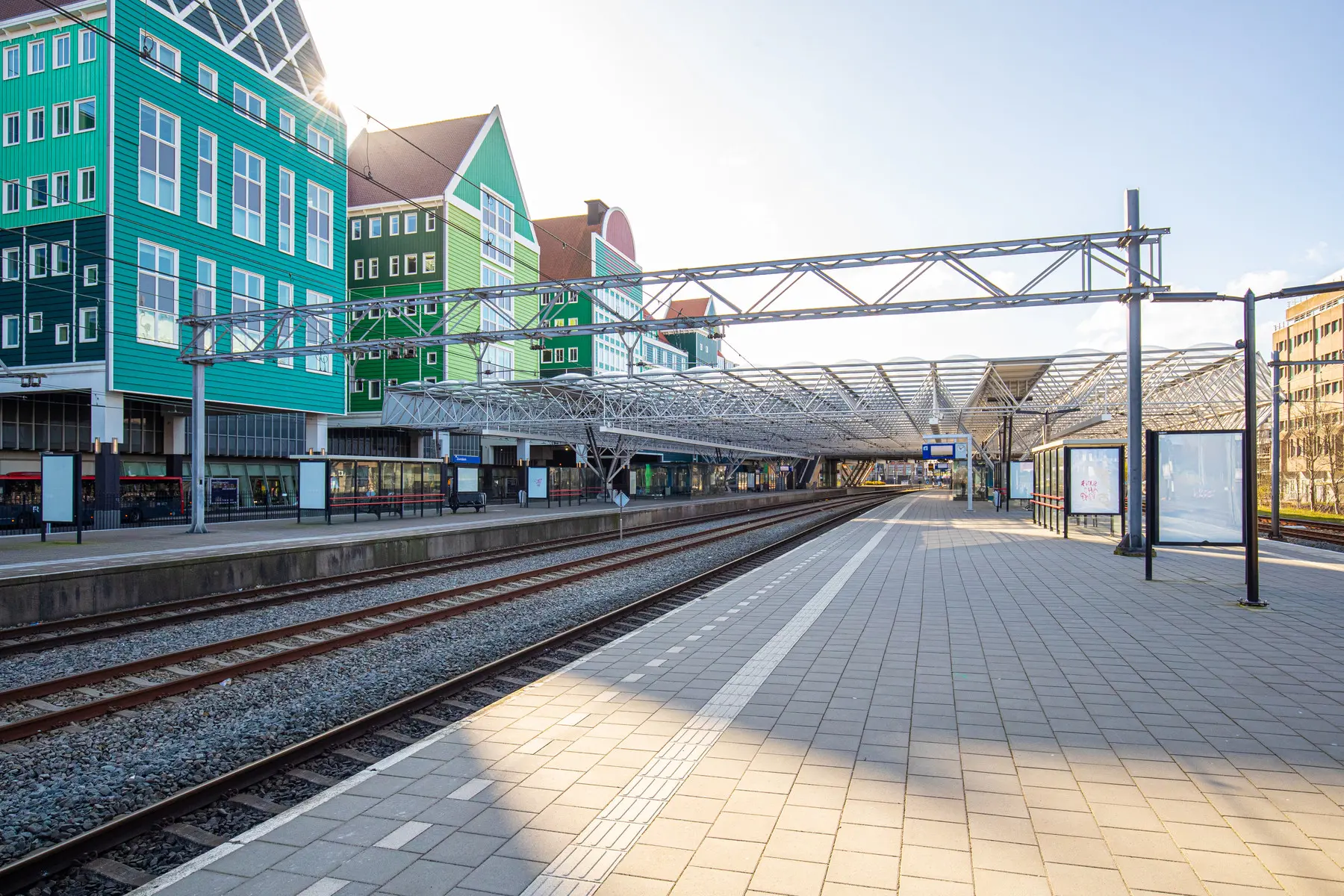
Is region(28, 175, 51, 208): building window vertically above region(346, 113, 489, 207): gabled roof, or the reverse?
region(346, 113, 489, 207): gabled roof

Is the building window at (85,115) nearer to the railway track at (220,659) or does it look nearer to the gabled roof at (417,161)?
the gabled roof at (417,161)

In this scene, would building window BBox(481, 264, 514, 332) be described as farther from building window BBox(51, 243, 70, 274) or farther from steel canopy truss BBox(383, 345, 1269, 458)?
building window BBox(51, 243, 70, 274)

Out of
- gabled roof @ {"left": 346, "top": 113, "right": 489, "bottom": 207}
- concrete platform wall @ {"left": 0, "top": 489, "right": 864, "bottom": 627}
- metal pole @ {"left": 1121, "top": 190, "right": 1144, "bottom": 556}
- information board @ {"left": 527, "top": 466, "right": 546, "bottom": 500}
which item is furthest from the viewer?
gabled roof @ {"left": 346, "top": 113, "right": 489, "bottom": 207}

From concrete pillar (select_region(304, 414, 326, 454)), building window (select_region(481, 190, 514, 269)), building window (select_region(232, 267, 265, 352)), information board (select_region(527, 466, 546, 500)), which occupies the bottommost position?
information board (select_region(527, 466, 546, 500))

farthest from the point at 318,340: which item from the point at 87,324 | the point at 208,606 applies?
the point at 208,606

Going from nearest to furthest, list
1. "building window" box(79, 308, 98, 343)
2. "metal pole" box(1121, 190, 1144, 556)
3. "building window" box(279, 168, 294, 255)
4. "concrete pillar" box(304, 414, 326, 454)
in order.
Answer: "metal pole" box(1121, 190, 1144, 556), "building window" box(79, 308, 98, 343), "building window" box(279, 168, 294, 255), "concrete pillar" box(304, 414, 326, 454)

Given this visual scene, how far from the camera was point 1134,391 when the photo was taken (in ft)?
51.4

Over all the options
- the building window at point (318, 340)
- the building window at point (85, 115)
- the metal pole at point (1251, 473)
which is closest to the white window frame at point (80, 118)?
the building window at point (85, 115)

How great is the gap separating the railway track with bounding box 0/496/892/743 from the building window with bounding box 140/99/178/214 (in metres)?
21.5

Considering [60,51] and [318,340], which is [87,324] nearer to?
[60,51]

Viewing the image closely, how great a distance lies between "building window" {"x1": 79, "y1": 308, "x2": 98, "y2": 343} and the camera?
26625 millimetres

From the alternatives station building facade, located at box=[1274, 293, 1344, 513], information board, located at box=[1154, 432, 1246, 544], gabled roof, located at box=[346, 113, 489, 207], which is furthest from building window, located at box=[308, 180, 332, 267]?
station building facade, located at box=[1274, 293, 1344, 513]

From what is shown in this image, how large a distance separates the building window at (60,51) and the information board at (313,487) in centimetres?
1541

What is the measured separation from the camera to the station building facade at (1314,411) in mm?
35000
